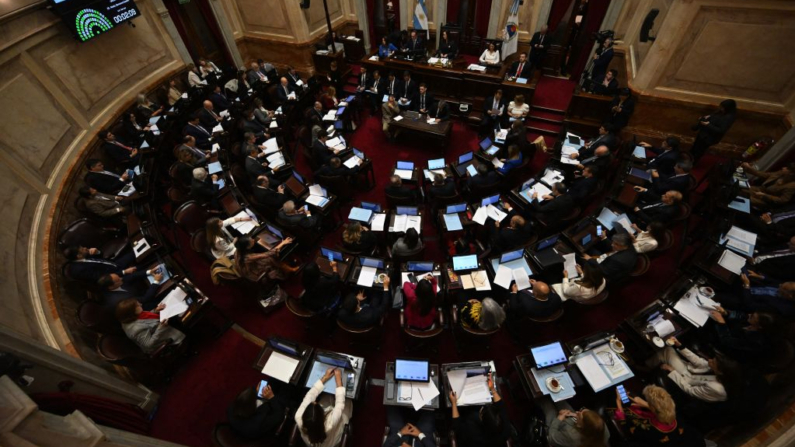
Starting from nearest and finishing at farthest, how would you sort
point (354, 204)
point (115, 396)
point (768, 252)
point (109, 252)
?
point (115, 396) → point (768, 252) → point (109, 252) → point (354, 204)

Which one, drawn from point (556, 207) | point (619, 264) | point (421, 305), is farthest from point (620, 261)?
point (421, 305)

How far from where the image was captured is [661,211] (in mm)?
5348

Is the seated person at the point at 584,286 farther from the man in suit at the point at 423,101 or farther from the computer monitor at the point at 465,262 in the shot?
the man in suit at the point at 423,101

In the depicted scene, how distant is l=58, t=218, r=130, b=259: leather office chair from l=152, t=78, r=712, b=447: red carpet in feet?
3.38

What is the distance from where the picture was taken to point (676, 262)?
5914 millimetres

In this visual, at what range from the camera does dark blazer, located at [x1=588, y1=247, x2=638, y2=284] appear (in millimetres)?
4574

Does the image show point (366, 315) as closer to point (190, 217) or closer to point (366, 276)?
point (366, 276)

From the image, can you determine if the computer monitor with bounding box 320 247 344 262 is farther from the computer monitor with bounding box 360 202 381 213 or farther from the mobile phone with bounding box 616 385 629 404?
the mobile phone with bounding box 616 385 629 404

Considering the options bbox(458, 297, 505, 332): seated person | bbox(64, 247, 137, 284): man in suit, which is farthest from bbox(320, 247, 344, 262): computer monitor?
bbox(64, 247, 137, 284): man in suit

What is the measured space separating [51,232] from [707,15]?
12.8m

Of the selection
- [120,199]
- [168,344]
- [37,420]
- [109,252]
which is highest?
[120,199]

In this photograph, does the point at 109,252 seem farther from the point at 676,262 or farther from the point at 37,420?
the point at 676,262

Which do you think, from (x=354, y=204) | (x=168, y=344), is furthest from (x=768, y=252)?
(x=168, y=344)

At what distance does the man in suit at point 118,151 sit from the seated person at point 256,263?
4.91 meters
